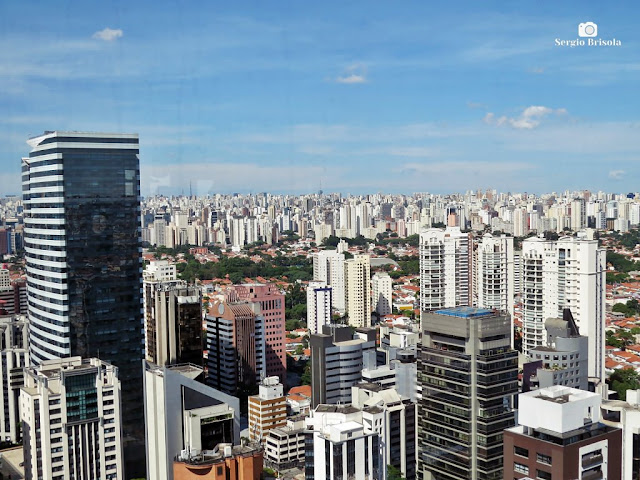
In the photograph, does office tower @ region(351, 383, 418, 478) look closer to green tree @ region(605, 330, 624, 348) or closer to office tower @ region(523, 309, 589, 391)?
office tower @ region(523, 309, 589, 391)

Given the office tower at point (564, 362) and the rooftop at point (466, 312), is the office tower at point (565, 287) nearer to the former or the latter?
the office tower at point (564, 362)

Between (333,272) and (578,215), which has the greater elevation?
(578,215)

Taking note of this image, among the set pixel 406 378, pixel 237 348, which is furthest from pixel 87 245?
pixel 406 378

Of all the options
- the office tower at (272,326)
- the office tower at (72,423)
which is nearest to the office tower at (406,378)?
the office tower at (272,326)

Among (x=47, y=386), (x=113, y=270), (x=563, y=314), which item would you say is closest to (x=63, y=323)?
(x=113, y=270)

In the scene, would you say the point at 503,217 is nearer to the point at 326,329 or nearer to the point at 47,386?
the point at 326,329

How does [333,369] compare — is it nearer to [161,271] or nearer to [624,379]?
[624,379]
